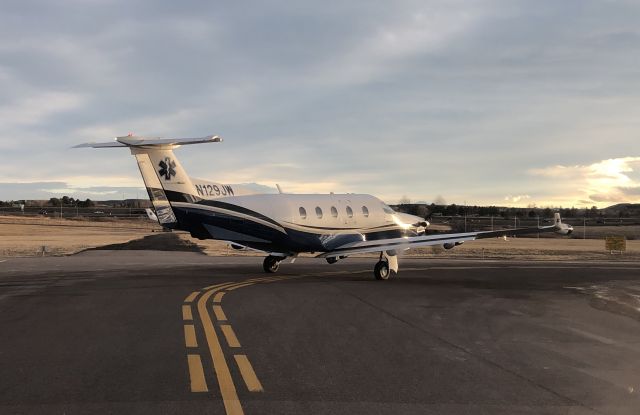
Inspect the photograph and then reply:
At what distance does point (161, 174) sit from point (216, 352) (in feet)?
44.6

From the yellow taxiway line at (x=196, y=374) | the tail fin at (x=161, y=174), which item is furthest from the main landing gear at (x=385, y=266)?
the yellow taxiway line at (x=196, y=374)

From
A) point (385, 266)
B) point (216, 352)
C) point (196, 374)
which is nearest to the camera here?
point (196, 374)

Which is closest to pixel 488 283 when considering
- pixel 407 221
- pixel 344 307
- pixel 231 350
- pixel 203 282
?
pixel 407 221

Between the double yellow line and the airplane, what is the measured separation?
17.7 feet

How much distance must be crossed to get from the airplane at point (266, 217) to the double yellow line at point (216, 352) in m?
5.39

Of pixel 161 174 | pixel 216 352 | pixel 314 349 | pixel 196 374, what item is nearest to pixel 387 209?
pixel 161 174

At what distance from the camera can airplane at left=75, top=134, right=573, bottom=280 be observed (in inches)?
850

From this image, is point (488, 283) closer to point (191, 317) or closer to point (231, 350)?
point (191, 317)

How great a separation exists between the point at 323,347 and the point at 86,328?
4.79 m

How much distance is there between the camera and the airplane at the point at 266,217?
21.6 metres

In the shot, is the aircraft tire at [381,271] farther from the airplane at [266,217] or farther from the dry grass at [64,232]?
the dry grass at [64,232]

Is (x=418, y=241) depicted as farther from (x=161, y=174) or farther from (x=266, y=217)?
(x=161, y=174)

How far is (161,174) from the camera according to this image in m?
21.6

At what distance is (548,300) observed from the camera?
16797mm
